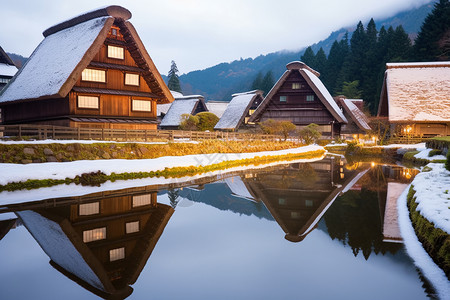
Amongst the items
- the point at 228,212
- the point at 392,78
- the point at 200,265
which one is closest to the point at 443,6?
the point at 392,78

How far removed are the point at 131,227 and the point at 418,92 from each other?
36216 mm

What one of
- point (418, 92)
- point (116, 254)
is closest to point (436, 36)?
point (418, 92)

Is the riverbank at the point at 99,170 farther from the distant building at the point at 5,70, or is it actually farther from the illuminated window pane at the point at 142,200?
the distant building at the point at 5,70

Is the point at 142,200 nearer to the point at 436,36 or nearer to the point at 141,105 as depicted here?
the point at 141,105

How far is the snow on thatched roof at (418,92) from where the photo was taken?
31078mm

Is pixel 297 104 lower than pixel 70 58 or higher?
lower

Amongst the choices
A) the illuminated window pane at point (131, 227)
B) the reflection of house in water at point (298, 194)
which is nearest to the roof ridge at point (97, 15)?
the reflection of house in water at point (298, 194)

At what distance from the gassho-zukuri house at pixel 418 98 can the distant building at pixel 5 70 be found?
46523mm

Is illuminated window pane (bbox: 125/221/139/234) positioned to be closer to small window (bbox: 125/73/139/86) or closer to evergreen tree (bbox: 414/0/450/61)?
small window (bbox: 125/73/139/86)

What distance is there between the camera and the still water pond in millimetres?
4406

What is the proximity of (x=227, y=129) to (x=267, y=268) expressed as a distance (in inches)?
1593

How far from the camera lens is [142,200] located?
9789 mm

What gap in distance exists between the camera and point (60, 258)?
542 cm

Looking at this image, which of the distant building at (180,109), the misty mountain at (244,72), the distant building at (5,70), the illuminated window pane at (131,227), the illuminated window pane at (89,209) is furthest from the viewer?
the misty mountain at (244,72)
